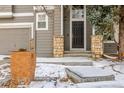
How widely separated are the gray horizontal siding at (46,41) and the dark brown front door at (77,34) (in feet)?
3.65

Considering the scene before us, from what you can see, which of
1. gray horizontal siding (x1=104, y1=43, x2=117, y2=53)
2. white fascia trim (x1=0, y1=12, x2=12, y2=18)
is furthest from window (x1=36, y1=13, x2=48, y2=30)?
gray horizontal siding (x1=104, y1=43, x2=117, y2=53)

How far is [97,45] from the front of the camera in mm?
14000

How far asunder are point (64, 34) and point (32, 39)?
60.2 inches

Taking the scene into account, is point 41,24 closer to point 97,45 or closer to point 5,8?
point 5,8

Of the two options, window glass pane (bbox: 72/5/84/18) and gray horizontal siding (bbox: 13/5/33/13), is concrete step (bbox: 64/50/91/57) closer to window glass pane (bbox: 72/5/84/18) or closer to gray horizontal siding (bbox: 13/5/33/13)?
window glass pane (bbox: 72/5/84/18)

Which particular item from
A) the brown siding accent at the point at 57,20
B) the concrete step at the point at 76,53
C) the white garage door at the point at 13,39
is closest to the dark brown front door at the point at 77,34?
the concrete step at the point at 76,53

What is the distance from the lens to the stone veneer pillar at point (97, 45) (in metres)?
13.9

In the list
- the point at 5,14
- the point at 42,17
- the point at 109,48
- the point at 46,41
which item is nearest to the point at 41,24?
the point at 42,17

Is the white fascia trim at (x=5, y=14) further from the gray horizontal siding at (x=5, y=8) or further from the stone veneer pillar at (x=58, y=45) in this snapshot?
the stone veneer pillar at (x=58, y=45)

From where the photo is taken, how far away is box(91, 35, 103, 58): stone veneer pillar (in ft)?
45.6

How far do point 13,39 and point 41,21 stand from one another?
2189mm

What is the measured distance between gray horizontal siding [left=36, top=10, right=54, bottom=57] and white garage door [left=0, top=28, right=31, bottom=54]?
1400 mm
